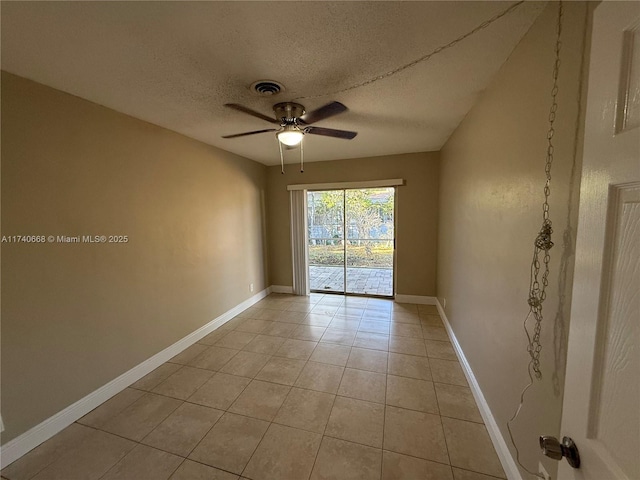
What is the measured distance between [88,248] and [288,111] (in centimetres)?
187

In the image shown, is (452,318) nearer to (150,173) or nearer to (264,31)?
(264,31)

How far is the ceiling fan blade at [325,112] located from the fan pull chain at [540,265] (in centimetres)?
104

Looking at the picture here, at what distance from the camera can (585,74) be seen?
869 millimetres

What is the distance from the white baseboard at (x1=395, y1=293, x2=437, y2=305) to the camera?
402 centimetres

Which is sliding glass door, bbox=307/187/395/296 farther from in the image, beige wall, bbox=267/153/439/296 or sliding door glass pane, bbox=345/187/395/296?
beige wall, bbox=267/153/439/296

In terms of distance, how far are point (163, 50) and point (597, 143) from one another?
1.87 meters

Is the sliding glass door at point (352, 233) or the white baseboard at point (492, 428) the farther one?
the sliding glass door at point (352, 233)

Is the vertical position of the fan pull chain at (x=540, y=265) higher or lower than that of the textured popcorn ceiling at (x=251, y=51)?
lower

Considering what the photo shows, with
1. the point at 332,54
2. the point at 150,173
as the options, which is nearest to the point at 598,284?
the point at 332,54

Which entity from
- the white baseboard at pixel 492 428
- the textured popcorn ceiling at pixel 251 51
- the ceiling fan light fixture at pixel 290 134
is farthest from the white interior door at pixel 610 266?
the ceiling fan light fixture at pixel 290 134

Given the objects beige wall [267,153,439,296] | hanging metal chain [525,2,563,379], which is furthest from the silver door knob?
beige wall [267,153,439,296]

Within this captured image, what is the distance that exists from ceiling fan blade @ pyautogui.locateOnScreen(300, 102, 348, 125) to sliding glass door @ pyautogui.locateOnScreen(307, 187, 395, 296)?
2502mm

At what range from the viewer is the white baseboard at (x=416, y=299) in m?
4.02

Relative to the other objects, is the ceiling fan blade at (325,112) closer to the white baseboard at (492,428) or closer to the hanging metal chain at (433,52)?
the hanging metal chain at (433,52)
